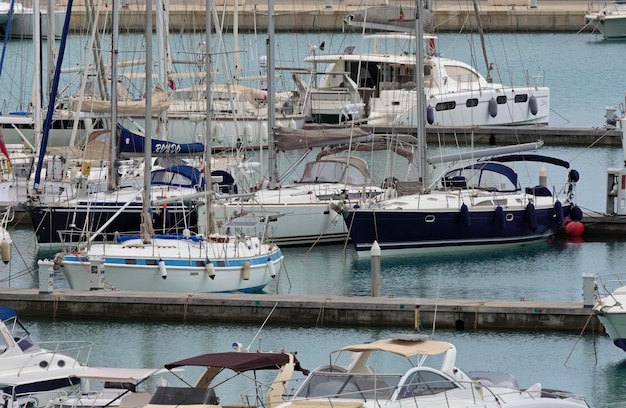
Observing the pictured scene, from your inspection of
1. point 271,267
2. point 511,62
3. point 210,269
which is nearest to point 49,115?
point 271,267

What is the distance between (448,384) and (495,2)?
97869mm

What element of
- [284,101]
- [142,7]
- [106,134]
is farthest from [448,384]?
[142,7]

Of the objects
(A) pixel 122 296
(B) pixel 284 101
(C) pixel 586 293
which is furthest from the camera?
(B) pixel 284 101

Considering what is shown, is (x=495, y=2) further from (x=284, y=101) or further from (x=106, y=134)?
(x=106, y=134)

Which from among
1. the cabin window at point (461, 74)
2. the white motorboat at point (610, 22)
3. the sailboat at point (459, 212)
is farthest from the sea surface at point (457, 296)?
the white motorboat at point (610, 22)

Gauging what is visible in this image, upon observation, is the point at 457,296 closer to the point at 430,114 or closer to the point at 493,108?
the point at 430,114

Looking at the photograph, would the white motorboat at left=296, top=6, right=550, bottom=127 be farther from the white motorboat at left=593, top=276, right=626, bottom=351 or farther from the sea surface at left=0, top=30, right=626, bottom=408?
the white motorboat at left=593, top=276, right=626, bottom=351

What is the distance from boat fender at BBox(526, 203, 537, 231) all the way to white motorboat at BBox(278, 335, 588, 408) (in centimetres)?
1992

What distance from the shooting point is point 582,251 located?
150ft

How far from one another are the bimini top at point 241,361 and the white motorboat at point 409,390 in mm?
1054

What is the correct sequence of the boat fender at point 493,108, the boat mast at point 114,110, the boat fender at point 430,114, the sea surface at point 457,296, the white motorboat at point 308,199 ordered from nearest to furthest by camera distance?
1. the sea surface at point 457,296
2. the boat mast at point 114,110
3. the white motorboat at point 308,199
4. the boat fender at point 430,114
5. the boat fender at point 493,108

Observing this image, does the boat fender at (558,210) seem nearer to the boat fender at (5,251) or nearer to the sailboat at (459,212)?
the sailboat at (459,212)

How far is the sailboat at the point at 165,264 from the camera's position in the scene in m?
37.0

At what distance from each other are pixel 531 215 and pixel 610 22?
232 ft
